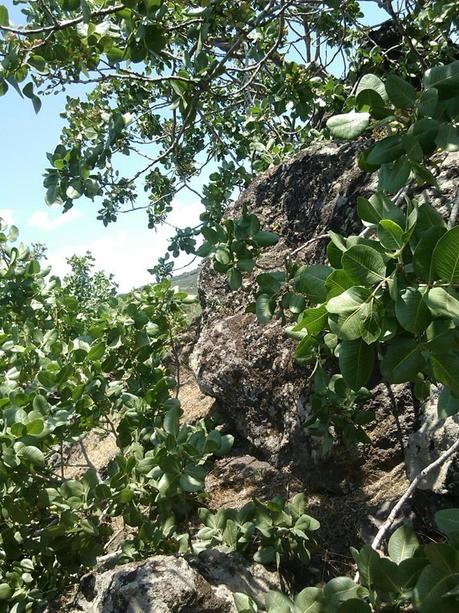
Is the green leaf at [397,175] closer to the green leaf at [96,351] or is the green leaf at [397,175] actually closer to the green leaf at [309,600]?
the green leaf at [309,600]

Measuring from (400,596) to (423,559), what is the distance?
0.10 metres

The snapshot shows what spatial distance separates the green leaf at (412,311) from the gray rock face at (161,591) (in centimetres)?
154

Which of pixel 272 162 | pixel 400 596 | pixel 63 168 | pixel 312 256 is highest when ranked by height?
pixel 272 162

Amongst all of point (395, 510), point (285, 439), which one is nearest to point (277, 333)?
point (285, 439)

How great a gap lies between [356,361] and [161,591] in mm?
1399

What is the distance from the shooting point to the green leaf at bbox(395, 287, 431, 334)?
1.01m

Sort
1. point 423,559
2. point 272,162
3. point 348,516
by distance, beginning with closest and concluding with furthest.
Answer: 1. point 423,559
2. point 348,516
3. point 272,162

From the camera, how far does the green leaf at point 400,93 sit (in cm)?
131

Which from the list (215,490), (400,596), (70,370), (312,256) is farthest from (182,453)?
(312,256)

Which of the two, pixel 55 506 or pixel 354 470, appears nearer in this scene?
pixel 55 506

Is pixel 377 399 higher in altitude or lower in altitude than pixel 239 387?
lower

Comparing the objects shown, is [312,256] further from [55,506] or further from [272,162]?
[55,506]

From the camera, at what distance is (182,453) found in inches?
87.0

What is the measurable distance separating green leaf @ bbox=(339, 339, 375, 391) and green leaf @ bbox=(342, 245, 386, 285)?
0.41ft
